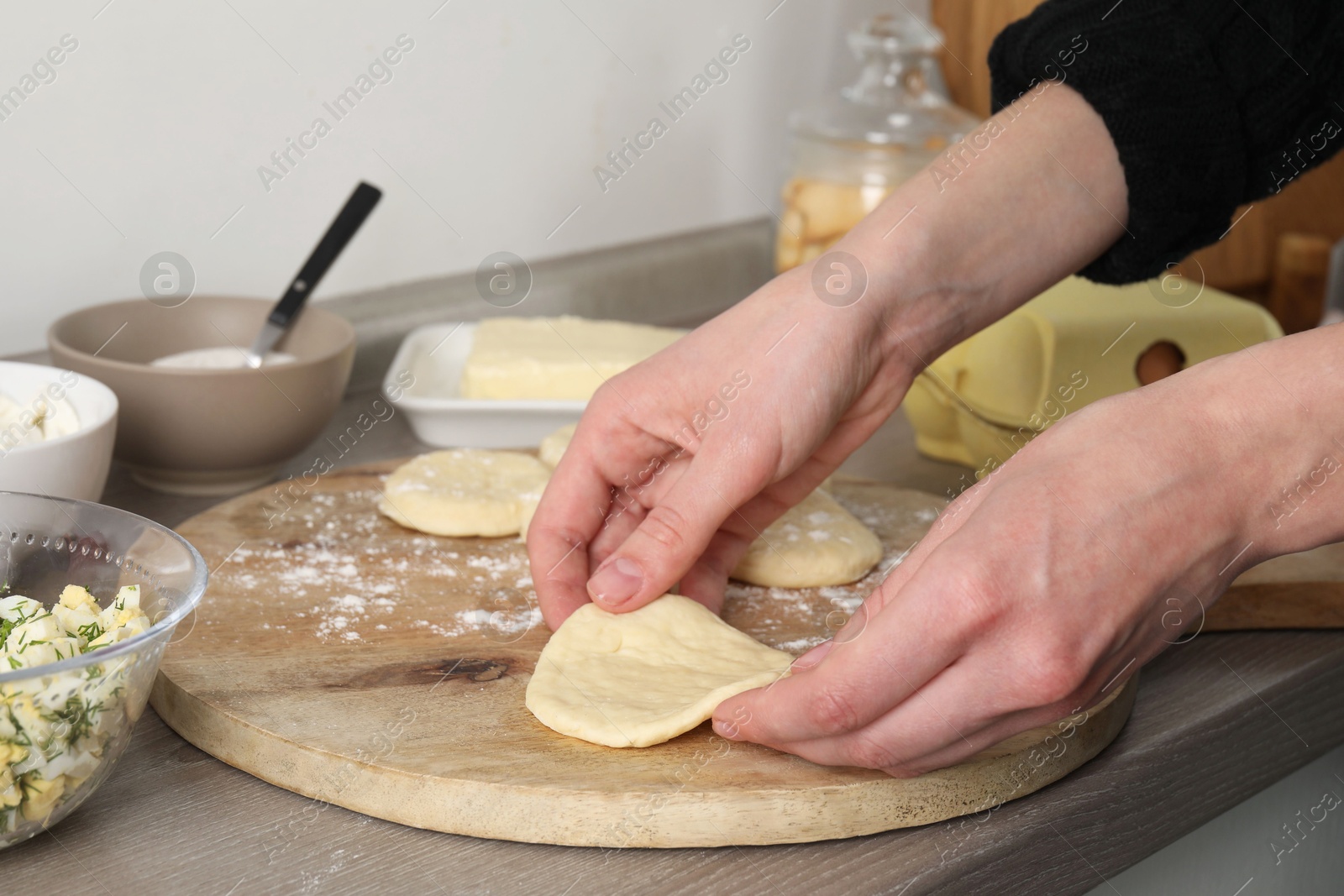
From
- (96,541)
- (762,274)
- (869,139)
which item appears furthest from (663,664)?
(762,274)

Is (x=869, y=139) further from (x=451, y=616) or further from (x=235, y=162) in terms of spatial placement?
(x=451, y=616)

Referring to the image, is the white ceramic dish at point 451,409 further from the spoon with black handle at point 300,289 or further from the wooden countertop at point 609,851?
the wooden countertop at point 609,851

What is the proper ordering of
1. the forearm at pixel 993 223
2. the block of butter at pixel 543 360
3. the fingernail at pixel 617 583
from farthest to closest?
1. the block of butter at pixel 543 360
2. the forearm at pixel 993 223
3. the fingernail at pixel 617 583

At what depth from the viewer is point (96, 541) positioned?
2.50 ft

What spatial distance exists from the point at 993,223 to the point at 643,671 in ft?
1.57

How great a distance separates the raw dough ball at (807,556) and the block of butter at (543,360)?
362mm

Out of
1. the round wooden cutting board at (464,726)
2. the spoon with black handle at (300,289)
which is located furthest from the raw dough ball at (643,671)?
the spoon with black handle at (300,289)

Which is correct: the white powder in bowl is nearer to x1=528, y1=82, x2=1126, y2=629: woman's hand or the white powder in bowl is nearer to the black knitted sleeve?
x1=528, y1=82, x2=1126, y2=629: woman's hand

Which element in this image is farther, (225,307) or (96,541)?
(225,307)

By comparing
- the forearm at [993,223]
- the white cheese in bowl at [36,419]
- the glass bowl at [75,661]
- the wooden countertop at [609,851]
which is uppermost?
the forearm at [993,223]

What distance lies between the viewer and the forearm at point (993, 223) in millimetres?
986

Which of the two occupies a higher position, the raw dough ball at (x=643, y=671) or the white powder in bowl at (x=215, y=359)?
the white powder in bowl at (x=215, y=359)

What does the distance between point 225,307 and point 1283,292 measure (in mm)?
1839

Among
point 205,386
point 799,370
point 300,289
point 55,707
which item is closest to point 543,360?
point 300,289
